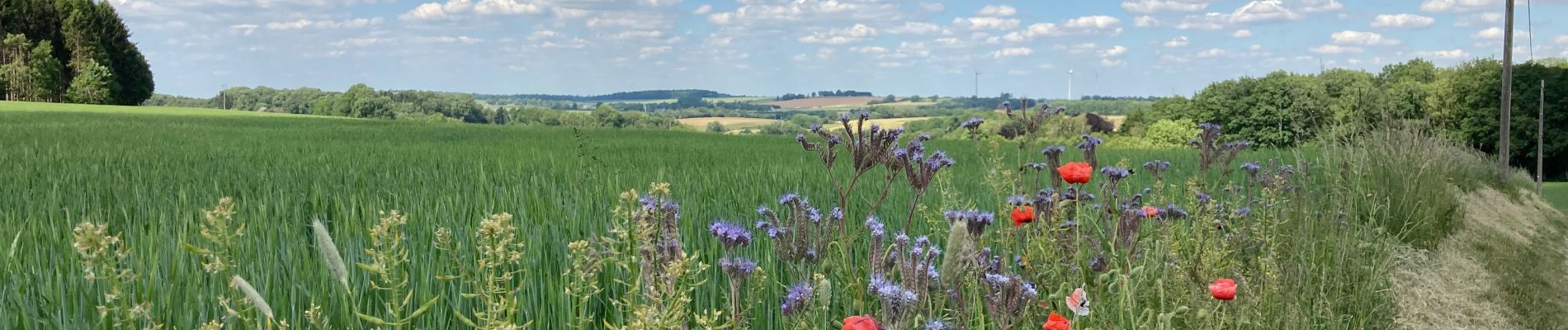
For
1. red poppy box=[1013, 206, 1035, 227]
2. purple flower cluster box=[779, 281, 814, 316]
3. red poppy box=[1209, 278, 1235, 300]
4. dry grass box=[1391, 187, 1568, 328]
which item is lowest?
dry grass box=[1391, 187, 1568, 328]

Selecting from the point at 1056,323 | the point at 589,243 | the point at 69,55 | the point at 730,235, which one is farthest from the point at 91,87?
the point at 1056,323

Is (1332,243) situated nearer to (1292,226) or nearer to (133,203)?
(1292,226)

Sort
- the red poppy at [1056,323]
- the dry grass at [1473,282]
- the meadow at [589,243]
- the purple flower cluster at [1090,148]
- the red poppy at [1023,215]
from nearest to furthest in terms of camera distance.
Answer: the red poppy at [1056,323] < the meadow at [589,243] < the red poppy at [1023,215] < the purple flower cluster at [1090,148] < the dry grass at [1473,282]

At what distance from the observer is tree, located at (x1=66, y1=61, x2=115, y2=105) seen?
50.1 meters

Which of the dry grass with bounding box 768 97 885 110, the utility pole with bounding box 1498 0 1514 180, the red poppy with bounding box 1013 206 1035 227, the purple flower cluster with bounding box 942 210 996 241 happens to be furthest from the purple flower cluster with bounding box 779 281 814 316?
the dry grass with bounding box 768 97 885 110

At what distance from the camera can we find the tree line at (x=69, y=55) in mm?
50469

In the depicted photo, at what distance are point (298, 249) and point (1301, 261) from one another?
437 centimetres

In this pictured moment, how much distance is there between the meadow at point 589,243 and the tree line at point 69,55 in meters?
54.5

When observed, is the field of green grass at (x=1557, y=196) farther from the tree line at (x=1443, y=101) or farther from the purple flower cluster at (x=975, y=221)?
the purple flower cluster at (x=975, y=221)

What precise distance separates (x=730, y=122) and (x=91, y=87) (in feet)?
133

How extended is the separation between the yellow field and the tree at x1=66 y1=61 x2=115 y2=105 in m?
35.6

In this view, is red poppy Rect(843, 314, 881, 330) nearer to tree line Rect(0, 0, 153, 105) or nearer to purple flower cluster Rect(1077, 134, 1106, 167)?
purple flower cluster Rect(1077, 134, 1106, 167)

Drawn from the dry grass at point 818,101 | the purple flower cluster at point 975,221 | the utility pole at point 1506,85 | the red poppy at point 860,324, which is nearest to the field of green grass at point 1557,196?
the utility pole at point 1506,85

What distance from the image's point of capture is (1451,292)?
19.1ft
